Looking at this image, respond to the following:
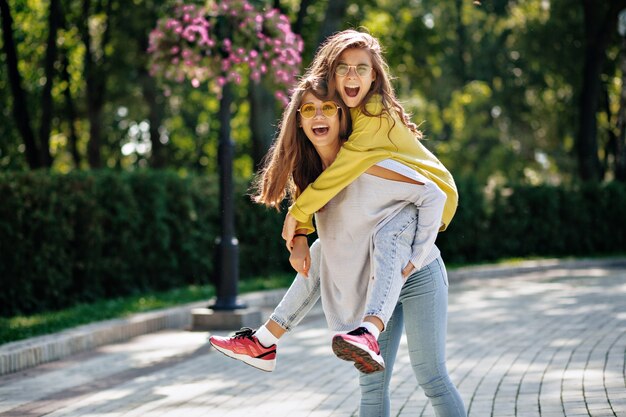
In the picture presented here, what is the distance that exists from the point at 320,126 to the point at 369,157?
11.1 inches

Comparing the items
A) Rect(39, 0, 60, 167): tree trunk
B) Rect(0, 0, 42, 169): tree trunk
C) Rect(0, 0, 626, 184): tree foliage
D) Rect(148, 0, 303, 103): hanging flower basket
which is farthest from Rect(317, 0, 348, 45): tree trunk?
Rect(148, 0, 303, 103): hanging flower basket

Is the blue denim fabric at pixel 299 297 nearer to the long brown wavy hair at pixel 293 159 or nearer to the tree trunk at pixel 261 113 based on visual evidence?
the long brown wavy hair at pixel 293 159

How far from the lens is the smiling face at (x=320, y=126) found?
188 inches

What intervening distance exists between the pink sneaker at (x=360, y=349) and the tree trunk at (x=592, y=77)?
25.3 metres

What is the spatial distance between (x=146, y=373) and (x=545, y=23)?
27.4 m

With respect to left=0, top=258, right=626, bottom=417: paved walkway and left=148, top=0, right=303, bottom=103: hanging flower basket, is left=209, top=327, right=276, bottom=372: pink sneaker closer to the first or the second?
left=0, top=258, right=626, bottom=417: paved walkway

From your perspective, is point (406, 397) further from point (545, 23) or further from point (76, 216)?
point (545, 23)

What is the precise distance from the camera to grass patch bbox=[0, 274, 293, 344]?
436 inches

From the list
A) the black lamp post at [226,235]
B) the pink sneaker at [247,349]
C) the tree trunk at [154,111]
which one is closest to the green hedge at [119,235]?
the black lamp post at [226,235]

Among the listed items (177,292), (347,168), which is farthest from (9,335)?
(347,168)

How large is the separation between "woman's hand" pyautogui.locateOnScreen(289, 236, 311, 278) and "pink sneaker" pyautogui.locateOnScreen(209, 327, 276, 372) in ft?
1.21

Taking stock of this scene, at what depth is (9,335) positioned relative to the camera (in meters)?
10.5

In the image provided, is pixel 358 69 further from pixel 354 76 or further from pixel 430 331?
pixel 430 331

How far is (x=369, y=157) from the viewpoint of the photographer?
15.2 feet
